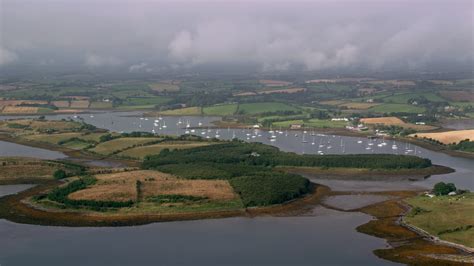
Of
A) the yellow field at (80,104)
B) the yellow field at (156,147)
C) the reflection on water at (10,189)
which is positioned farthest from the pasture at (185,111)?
the reflection on water at (10,189)

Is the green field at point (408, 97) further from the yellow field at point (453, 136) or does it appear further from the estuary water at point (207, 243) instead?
the estuary water at point (207, 243)

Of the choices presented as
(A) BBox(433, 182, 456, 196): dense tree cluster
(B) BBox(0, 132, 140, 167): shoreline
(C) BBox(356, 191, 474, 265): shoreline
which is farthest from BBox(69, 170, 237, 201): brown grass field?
(A) BBox(433, 182, 456, 196): dense tree cluster

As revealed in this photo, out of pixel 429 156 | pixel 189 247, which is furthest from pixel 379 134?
pixel 189 247

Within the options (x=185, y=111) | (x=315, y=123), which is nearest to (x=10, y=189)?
(x=315, y=123)

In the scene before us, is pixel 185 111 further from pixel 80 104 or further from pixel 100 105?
pixel 80 104

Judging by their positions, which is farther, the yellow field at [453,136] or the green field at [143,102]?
the green field at [143,102]
